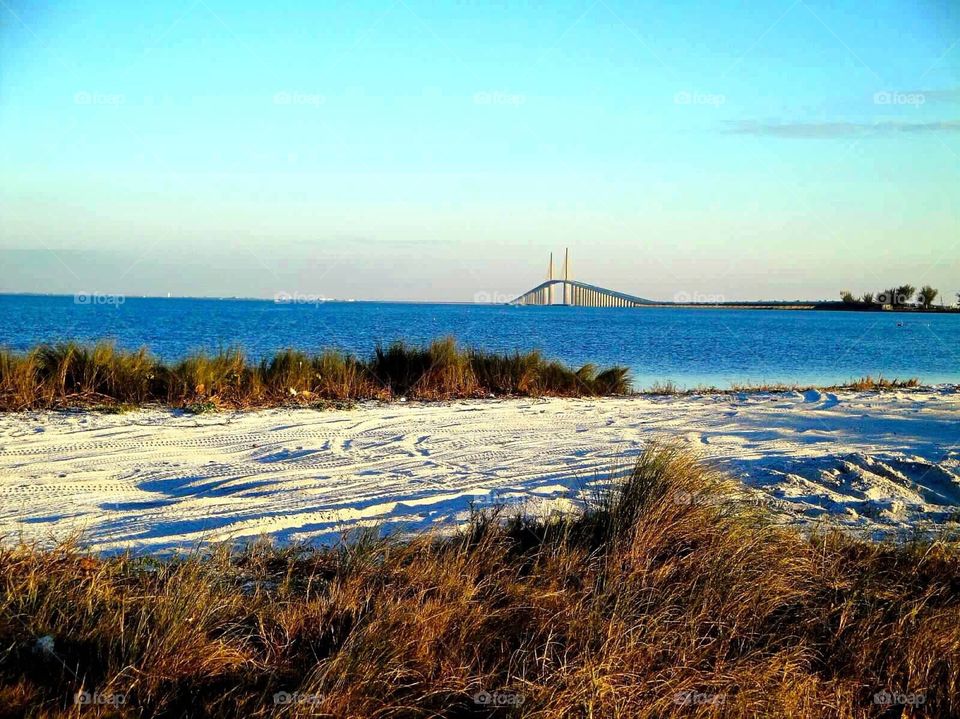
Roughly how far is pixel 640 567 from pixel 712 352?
3087 centimetres

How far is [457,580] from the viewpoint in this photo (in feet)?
13.0

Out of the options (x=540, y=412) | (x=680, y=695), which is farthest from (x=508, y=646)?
(x=540, y=412)

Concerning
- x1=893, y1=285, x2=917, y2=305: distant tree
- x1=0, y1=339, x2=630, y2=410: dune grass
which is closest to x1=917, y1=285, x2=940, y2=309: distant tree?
x1=893, y1=285, x2=917, y2=305: distant tree

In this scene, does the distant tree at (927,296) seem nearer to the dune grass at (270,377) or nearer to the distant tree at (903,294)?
the distant tree at (903,294)

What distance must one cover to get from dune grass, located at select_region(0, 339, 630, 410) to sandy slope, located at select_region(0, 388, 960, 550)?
85 centimetres

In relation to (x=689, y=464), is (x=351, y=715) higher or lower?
lower

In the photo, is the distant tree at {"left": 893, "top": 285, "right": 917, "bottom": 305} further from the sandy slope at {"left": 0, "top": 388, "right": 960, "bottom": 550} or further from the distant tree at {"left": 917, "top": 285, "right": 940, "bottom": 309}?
the sandy slope at {"left": 0, "top": 388, "right": 960, "bottom": 550}

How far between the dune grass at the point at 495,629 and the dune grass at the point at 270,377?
6831mm

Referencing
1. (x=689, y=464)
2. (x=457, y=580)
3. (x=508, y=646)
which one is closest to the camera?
(x=508, y=646)

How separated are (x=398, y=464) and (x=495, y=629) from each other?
12.6ft

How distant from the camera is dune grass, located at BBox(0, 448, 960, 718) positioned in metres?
3.19

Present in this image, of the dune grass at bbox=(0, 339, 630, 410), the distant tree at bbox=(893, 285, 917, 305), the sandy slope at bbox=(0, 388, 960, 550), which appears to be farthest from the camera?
the distant tree at bbox=(893, 285, 917, 305)

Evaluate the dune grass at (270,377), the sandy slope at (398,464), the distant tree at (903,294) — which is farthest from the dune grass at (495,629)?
the distant tree at (903,294)

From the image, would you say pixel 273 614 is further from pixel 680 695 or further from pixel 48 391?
pixel 48 391
